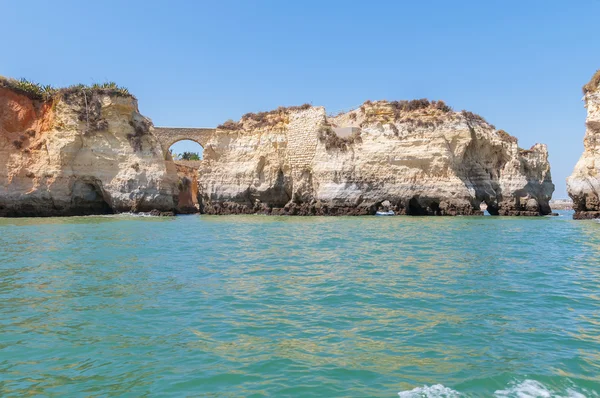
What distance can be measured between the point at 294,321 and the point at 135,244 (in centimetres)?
959

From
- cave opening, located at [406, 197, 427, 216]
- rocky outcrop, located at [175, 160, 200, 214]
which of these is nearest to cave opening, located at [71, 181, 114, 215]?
rocky outcrop, located at [175, 160, 200, 214]

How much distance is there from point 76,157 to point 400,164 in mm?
21190

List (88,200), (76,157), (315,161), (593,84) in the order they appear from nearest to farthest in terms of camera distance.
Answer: (593,84)
(76,157)
(88,200)
(315,161)

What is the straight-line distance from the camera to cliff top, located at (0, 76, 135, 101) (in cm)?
3123

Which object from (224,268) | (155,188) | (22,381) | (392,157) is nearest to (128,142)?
(155,188)

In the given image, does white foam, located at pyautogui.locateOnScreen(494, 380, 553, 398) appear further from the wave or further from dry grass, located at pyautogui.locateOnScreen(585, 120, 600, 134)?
dry grass, located at pyautogui.locateOnScreen(585, 120, 600, 134)

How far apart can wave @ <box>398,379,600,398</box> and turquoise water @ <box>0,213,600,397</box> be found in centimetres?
2

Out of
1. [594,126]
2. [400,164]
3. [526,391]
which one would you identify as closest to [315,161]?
[400,164]

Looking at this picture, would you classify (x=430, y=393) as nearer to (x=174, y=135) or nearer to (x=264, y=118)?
(x=264, y=118)

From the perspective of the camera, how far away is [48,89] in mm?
32469

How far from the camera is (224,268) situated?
10.0 m

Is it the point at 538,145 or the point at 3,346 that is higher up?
the point at 538,145

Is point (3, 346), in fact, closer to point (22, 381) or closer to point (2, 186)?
point (22, 381)

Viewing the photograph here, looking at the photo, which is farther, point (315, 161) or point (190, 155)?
point (190, 155)
